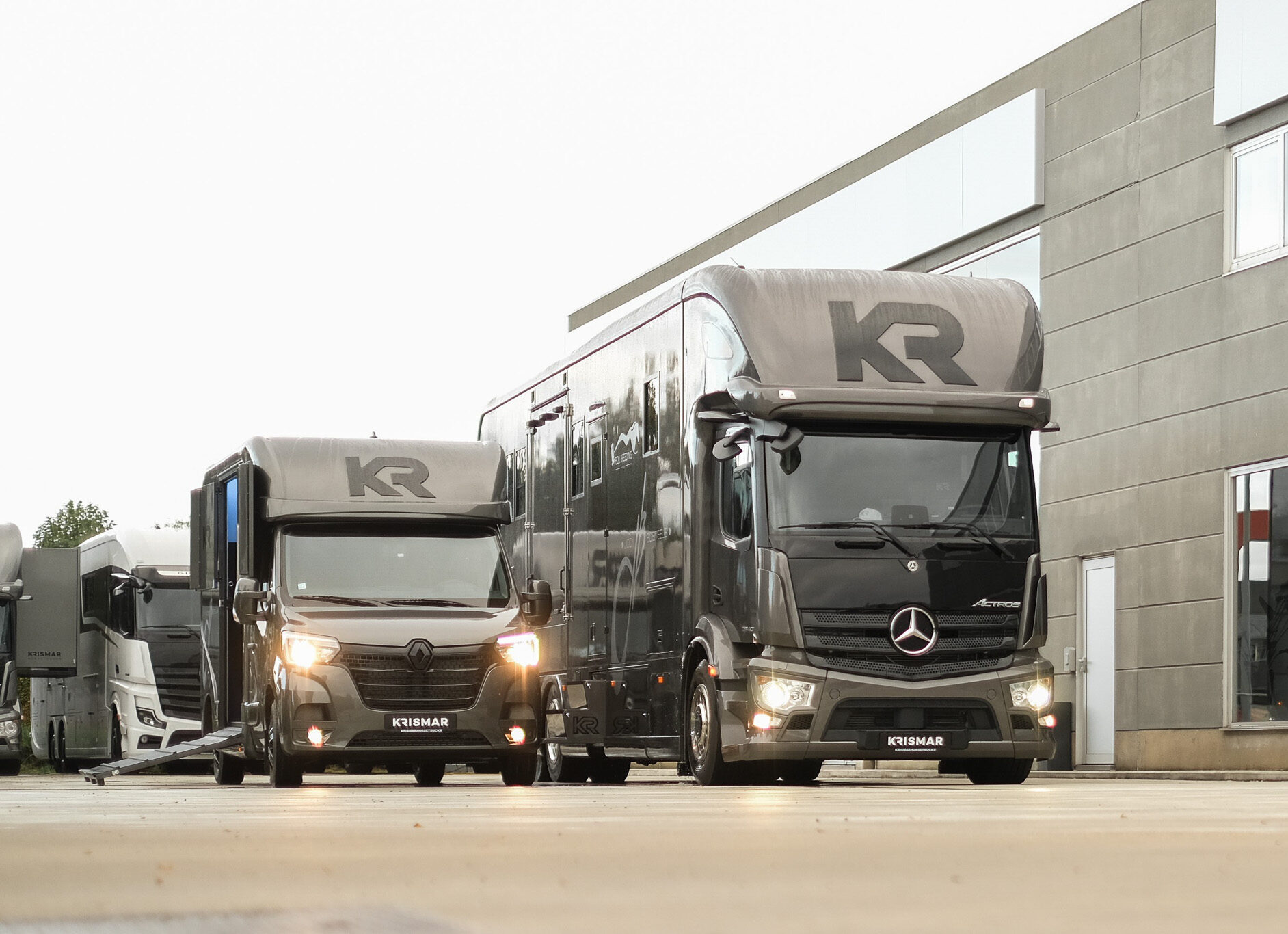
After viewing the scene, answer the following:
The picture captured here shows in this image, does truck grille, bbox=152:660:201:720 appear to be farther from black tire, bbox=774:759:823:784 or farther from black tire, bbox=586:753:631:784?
black tire, bbox=774:759:823:784

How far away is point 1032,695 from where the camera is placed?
16.2 m

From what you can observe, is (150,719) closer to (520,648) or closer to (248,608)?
(248,608)

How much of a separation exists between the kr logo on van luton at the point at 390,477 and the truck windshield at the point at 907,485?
4259mm

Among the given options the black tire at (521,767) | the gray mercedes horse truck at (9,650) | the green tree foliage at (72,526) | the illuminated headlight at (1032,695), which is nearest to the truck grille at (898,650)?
the illuminated headlight at (1032,695)

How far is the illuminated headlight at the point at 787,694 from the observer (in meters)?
15.8

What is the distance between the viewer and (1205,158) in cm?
Answer: 2580

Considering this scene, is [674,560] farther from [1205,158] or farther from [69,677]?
[69,677]

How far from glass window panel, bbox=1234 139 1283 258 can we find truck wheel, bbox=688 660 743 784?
10932 millimetres

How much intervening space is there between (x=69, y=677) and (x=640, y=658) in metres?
19.3

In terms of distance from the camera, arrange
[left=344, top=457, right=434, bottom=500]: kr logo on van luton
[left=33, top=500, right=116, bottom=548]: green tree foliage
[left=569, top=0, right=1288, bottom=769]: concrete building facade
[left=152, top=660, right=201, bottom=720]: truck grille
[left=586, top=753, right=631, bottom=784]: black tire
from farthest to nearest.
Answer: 1. [left=33, top=500, right=116, bottom=548]: green tree foliage
2. [left=152, top=660, right=201, bottom=720]: truck grille
3. [left=569, top=0, right=1288, bottom=769]: concrete building facade
4. [left=586, top=753, right=631, bottom=784]: black tire
5. [left=344, top=457, right=434, bottom=500]: kr logo on van luton

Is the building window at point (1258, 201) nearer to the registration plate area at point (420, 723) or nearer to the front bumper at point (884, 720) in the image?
the front bumper at point (884, 720)

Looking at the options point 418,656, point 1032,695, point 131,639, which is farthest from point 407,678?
point 131,639

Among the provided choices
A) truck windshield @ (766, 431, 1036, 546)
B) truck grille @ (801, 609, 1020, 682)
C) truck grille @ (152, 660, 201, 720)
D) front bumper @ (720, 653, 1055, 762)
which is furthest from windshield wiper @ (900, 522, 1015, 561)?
truck grille @ (152, 660, 201, 720)

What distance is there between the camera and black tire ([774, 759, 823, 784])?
16688 mm
